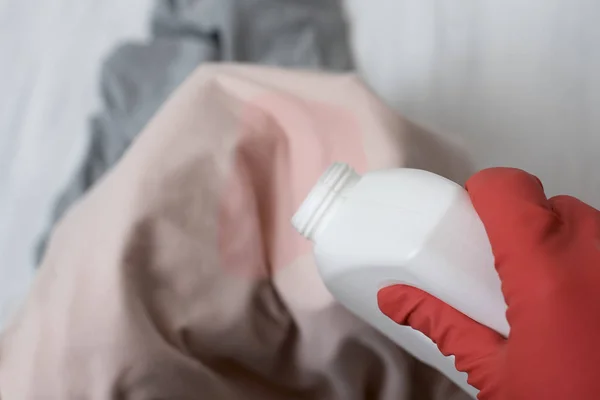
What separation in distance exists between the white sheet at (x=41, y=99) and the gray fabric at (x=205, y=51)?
0.05 metres

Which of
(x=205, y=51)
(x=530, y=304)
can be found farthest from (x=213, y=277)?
(x=205, y=51)

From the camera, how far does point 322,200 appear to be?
39 centimetres

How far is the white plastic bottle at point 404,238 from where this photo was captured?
14.2 inches

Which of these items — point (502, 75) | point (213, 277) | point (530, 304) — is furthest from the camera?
point (502, 75)

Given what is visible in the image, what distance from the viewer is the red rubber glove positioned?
31 cm

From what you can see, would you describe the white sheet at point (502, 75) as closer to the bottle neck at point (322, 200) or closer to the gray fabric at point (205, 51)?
the gray fabric at point (205, 51)

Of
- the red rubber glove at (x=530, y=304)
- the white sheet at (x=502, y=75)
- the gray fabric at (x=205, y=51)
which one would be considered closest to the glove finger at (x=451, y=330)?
the red rubber glove at (x=530, y=304)

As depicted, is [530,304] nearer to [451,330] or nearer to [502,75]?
[451,330]

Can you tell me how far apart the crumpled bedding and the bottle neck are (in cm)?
8

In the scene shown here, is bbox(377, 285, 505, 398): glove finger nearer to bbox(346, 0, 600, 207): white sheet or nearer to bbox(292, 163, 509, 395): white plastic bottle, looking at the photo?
bbox(292, 163, 509, 395): white plastic bottle

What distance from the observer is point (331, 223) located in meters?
0.39

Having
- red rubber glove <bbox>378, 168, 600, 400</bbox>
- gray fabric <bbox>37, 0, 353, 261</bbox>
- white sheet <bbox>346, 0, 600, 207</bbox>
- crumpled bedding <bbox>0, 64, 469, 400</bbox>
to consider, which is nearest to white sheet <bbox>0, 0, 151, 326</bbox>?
gray fabric <bbox>37, 0, 353, 261</bbox>

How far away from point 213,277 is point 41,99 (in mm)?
448

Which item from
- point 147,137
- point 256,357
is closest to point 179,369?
point 256,357
